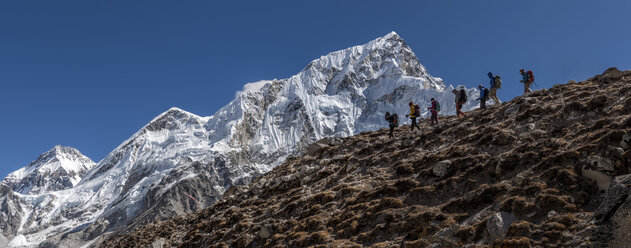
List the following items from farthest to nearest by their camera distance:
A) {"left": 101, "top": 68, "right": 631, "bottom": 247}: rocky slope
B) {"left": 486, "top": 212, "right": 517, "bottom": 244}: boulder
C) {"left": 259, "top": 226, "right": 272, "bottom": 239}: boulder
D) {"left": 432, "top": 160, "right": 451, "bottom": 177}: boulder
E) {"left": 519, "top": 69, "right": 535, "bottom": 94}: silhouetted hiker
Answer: {"left": 519, "top": 69, "right": 535, "bottom": 94}: silhouetted hiker
{"left": 259, "top": 226, "right": 272, "bottom": 239}: boulder
{"left": 432, "top": 160, "right": 451, "bottom": 177}: boulder
{"left": 486, "top": 212, "right": 517, "bottom": 244}: boulder
{"left": 101, "top": 68, "right": 631, "bottom": 247}: rocky slope

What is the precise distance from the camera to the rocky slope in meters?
11.9

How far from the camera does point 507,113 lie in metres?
21.9

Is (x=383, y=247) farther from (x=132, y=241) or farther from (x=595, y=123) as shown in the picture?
(x=132, y=241)

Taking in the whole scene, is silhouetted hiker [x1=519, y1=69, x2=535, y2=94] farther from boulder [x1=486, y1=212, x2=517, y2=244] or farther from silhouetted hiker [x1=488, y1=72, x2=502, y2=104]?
boulder [x1=486, y1=212, x2=517, y2=244]

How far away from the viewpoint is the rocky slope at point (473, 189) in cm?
1192

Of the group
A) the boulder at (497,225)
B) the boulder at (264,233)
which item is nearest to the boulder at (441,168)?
the boulder at (497,225)

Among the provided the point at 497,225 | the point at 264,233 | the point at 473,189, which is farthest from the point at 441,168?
the point at 264,233

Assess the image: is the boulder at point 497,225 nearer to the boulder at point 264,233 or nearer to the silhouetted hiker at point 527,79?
the boulder at point 264,233

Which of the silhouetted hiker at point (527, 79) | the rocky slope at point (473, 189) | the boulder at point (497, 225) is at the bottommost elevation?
the boulder at point (497, 225)

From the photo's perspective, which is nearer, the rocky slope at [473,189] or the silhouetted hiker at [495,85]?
the rocky slope at [473,189]

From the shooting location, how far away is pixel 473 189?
1541 cm

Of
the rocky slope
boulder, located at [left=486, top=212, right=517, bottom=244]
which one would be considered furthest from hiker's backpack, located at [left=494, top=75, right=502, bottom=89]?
boulder, located at [left=486, top=212, right=517, bottom=244]

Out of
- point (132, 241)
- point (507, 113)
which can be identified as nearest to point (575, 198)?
point (507, 113)

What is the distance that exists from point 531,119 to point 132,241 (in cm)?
2599
